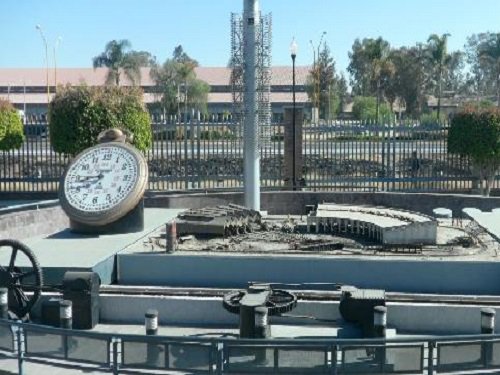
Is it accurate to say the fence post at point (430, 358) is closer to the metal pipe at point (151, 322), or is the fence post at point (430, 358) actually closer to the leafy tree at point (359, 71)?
the metal pipe at point (151, 322)

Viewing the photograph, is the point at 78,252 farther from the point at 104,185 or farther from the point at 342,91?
the point at 342,91

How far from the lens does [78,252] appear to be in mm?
11258

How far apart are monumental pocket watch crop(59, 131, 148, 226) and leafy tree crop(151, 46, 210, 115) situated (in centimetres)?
4907

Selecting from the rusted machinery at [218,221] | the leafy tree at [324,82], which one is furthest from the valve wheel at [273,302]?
the leafy tree at [324,82]

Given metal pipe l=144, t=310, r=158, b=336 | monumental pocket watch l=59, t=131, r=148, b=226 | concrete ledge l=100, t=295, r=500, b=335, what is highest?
monumental pocket watch l=59, t=131, r=148, b=226

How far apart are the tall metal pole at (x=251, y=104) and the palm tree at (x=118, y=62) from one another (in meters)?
55.3

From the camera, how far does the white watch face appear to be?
1220 cm

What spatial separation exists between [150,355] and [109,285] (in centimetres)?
383

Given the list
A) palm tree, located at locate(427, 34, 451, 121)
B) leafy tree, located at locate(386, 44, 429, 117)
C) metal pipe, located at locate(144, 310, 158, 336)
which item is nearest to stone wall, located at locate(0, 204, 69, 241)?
metal pipe, located at locate(144, 310, 158, 336)

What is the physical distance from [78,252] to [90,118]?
11122 mm

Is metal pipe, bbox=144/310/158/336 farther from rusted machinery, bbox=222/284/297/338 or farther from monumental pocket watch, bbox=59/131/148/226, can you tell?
monumental pocket watch, bbox=59/131/148/226

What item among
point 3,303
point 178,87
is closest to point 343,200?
point 3,303

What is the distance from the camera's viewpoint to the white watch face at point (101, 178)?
40.0 ft

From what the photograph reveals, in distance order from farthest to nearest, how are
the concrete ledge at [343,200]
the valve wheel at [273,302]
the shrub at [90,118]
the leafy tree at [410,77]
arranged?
the leafy tree at [410,77], the shrub at [90,118], the concrete ledge at [343,200], the valve wheel at [273,302]
